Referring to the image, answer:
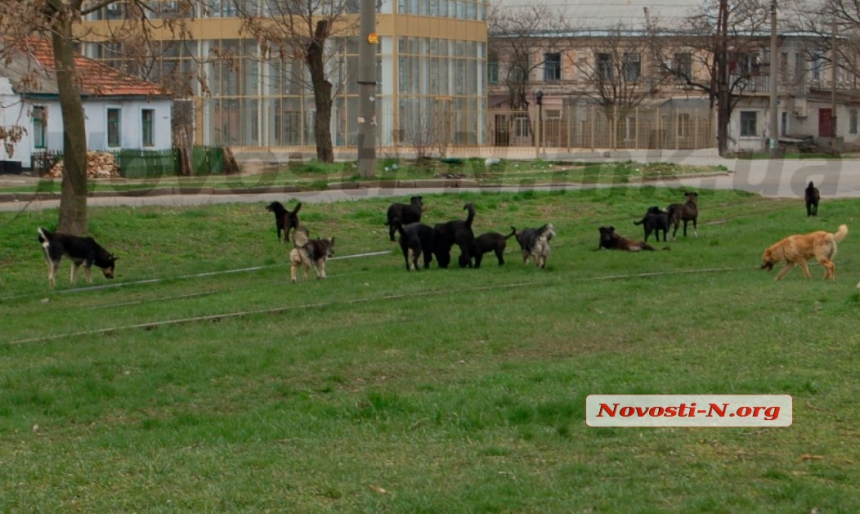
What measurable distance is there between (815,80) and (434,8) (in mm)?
30963

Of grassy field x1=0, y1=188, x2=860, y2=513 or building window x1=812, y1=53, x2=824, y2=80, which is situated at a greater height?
building window x1=812, y1=53, x2=824, y2=80

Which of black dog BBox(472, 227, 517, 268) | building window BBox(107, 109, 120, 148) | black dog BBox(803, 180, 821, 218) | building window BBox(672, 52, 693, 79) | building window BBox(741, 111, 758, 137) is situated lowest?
black dog BBox(472, 227, 517, 268)

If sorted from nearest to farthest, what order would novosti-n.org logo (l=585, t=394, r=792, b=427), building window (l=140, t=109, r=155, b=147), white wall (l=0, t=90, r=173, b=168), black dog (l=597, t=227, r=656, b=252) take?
novosti-n.org logo (l=585, t=394, r=792, b=427) < black dog (l=597, t=227, r=656, b=252) < white wall (l=0, t=90, r=173, b=168) < building window (l=140, t=109, r=155, b=147)

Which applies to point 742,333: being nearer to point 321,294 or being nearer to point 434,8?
point 321,294

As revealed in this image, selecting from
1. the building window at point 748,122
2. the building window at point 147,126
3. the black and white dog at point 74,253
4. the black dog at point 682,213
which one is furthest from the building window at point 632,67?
the black and white dog at point 74,253

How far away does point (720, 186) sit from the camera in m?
37.5

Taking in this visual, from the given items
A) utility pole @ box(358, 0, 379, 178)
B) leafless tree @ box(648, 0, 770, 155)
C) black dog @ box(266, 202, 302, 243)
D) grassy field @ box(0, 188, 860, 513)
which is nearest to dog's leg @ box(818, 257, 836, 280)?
grassy field @ box(0, 188, 860, 513)

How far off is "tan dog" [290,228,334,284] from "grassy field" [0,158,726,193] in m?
15.0

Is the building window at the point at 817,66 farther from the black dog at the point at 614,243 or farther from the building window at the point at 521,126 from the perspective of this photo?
the black dog at the point at 614,243

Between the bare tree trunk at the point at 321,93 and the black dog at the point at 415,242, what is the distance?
2330 cm

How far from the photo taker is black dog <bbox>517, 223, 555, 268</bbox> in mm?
17750

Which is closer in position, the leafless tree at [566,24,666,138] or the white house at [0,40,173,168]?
the white house at [0,40,173,168]

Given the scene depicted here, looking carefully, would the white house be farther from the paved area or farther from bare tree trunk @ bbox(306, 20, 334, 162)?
bare tree trunk @ bbox(306, 20, 334, 162)

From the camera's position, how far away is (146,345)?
12641 millimetres
